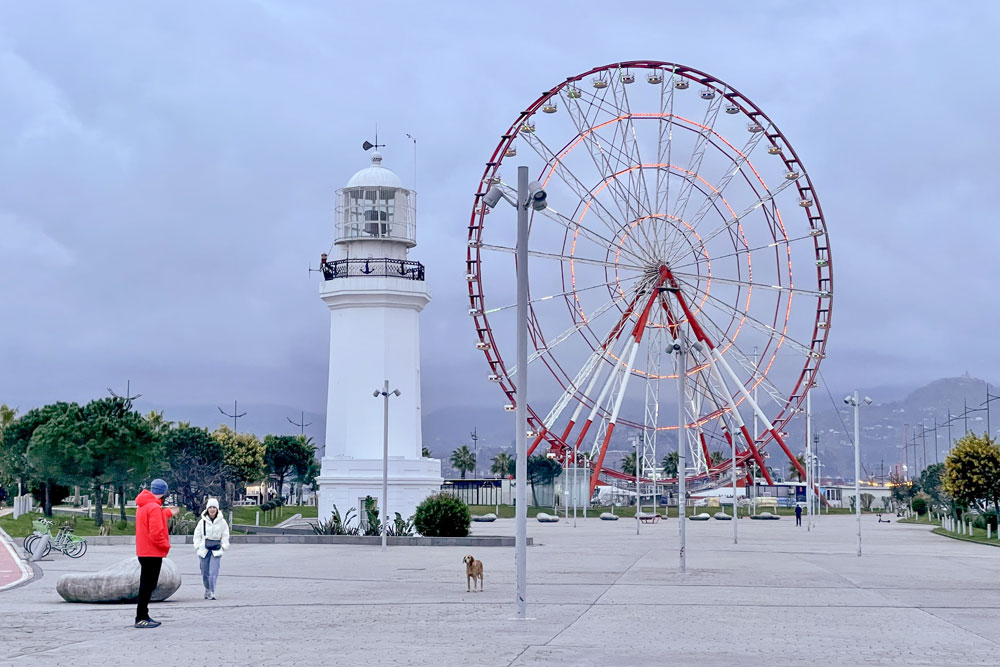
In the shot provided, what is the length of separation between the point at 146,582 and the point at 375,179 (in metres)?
40.4

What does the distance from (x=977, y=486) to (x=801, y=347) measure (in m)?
9.80

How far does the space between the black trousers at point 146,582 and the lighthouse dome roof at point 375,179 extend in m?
39.8

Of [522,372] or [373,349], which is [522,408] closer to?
[522,372]

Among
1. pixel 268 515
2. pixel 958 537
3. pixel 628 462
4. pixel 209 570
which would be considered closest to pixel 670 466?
pixel 628 462

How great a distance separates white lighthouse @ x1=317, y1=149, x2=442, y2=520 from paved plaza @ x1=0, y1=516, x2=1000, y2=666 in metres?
18.6

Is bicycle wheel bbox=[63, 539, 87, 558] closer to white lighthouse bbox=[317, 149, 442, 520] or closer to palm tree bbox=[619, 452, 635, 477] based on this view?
white lighthouse bbox=[317, 149, 442, 520]

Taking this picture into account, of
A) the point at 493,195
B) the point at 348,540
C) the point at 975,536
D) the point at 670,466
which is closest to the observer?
the point at 493,195

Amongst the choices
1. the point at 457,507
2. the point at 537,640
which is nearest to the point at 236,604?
the point at 537,640

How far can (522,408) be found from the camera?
18109 millimetres

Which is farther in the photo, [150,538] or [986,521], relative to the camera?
[986,521]

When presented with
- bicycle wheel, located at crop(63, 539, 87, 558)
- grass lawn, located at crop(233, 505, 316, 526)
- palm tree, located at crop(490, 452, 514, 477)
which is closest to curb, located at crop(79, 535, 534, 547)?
bicycle wheel, located at crop(63, 539, 87, 558)

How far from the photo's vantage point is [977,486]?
56250 millimetres

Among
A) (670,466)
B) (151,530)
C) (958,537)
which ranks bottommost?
(958,537)

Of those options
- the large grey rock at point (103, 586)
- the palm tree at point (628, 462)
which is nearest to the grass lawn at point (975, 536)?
the large grey rock at point (103, 586)
